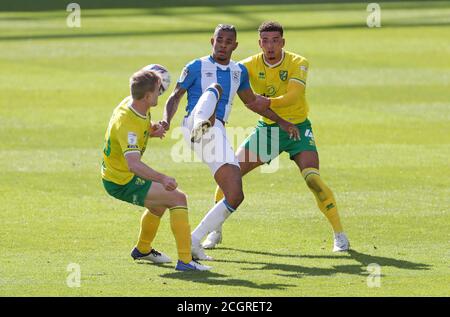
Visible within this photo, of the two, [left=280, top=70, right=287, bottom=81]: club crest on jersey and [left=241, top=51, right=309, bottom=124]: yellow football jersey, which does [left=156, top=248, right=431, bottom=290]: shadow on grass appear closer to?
[left=241, top=51, right=309, bottom=124]: yellow football jersey

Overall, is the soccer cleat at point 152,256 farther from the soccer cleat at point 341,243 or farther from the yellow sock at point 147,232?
the soccer cleat at point 341,243

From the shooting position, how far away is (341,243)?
40.8 ft

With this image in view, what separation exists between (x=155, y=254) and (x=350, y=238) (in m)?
2.50

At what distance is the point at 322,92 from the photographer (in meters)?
24.2

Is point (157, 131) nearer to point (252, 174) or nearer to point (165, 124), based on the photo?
point (165, 124)

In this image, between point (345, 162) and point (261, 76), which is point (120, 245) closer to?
point (261, 76)

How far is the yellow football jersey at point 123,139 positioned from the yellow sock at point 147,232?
0.56 metres

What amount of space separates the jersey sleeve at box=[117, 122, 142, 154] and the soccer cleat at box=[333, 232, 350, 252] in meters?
2.66

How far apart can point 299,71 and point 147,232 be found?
2.75m

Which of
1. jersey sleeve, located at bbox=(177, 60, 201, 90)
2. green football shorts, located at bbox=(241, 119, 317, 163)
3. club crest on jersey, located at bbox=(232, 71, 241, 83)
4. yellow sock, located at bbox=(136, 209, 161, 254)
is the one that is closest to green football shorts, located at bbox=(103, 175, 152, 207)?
yellow sock, located at bbox=(136, 209, 161, 254)

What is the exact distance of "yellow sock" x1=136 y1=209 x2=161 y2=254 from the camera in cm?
1168
